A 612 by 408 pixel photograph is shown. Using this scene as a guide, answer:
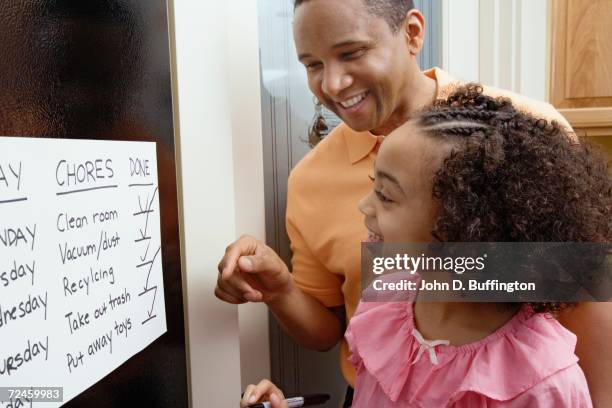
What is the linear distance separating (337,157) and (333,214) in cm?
9

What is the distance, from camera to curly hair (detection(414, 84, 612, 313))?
456 millimetres

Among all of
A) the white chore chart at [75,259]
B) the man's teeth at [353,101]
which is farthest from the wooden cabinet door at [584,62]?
the white chore chart at [75,259]

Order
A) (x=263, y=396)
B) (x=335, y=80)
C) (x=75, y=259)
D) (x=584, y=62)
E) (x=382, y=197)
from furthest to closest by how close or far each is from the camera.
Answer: (x=584, y=62)
(x=335, y=80)
(x=263, y=396)
(x=382, y=197)
(x=75, y=259)

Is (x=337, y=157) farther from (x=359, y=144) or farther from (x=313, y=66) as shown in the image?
(x=313, y=66)

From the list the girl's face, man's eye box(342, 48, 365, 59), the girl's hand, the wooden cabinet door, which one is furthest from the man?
the wooden cabinet door

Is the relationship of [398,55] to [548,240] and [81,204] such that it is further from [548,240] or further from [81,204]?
[81,204]

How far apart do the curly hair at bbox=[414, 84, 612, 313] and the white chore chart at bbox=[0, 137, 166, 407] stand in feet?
0.85

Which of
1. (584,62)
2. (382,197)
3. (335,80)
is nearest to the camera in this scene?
(382,197)

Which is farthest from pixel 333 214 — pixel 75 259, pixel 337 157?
pixel 75 259

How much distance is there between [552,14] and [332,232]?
94cm

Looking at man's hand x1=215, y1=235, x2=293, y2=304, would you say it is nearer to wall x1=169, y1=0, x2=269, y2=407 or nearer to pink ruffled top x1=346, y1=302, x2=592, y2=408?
wall x1=169, y1=0, x2=269, y2=407

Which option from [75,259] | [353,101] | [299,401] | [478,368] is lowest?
[299,401]

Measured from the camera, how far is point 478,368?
48cm

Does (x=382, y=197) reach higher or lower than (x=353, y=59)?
lower
